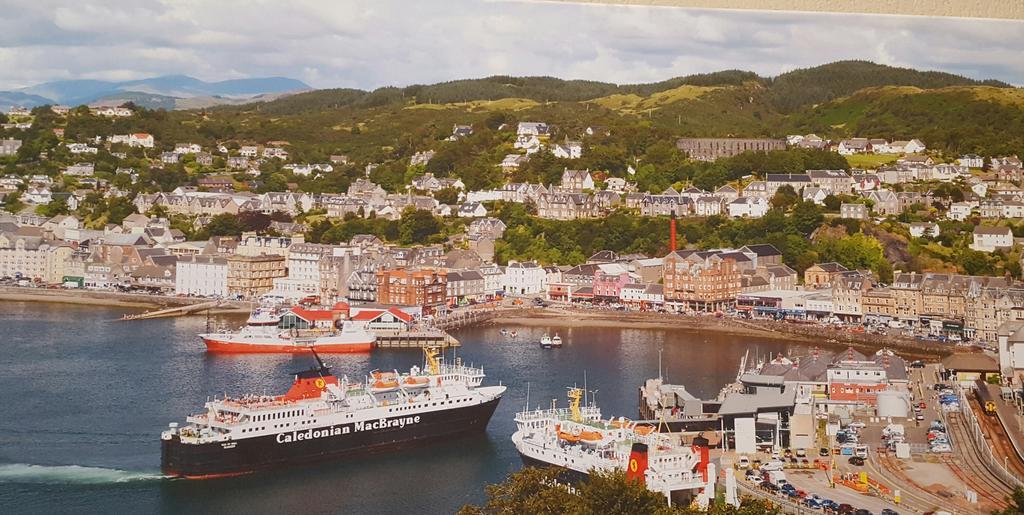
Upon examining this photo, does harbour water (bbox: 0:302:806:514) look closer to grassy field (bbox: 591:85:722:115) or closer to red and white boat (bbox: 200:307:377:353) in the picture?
red and white boat (bbox: 200:307:377:353)

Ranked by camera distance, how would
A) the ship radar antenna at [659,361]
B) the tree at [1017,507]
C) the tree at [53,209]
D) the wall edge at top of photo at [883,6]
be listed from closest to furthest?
the wall edge at top of photo at [883,6] → the tree at [1017,507] → the ship radar antenna at [659,361] → the tree at [53,209]

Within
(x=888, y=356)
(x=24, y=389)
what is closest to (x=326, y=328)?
(x=24, y=389)

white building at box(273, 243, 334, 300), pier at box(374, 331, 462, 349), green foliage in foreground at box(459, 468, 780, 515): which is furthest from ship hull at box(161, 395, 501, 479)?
Answer: white building at box(273, 243, 334, 300)

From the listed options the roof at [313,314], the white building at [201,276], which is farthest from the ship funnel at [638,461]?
the white building at [201,276]

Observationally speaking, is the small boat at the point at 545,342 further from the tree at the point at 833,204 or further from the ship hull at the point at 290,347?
the tree at the point at 833,204

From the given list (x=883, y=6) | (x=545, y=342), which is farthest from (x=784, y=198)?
(x=883, y=6)
